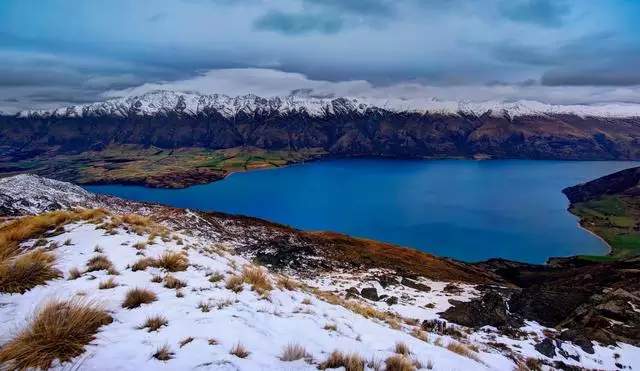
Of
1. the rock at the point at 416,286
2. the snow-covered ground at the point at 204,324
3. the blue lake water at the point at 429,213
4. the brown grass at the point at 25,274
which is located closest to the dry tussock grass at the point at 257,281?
the snow-covered ground at the point at 204,324

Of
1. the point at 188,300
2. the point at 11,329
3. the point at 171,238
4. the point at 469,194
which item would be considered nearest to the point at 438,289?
the point at 171,238

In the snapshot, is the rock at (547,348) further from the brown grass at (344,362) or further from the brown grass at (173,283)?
the brown grass at (173,283)

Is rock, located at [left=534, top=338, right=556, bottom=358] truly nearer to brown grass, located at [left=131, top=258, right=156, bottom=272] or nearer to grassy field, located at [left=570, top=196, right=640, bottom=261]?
brown grass, located at [left=131, top=258, right=156, bottom=272]

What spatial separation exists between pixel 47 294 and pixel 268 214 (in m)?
131

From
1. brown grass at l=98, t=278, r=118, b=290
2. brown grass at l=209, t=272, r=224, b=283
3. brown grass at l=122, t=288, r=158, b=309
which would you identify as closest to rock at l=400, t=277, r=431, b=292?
brown grass at l=209, t=272, r=224, b=283

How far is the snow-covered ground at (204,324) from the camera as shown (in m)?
5.05

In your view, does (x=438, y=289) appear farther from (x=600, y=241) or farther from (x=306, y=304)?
(x=600, y=241)

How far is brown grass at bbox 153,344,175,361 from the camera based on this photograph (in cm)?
490

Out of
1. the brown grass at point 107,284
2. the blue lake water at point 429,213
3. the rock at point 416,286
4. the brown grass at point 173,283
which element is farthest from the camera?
the blue lake water at point 429,213

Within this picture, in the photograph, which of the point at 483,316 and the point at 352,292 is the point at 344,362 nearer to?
the point at 483,316

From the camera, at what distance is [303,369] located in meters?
5.22

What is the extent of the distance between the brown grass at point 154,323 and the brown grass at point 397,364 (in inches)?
146

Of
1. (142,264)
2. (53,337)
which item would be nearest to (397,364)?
(53,337)

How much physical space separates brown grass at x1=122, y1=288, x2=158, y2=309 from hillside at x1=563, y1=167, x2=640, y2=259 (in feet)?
378
